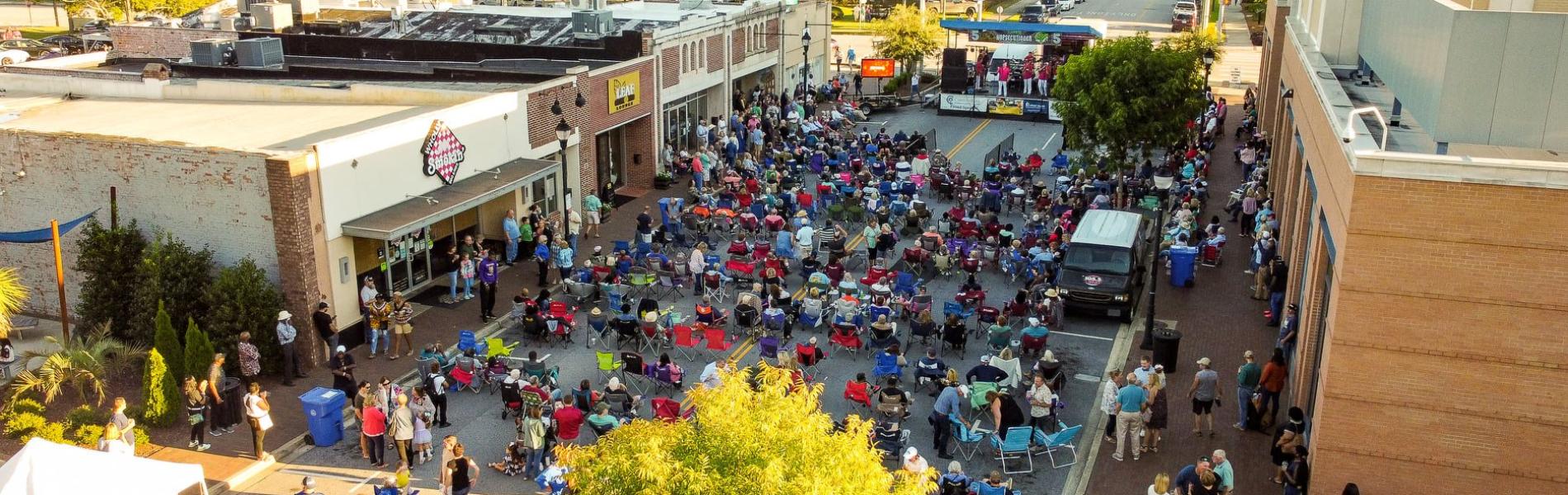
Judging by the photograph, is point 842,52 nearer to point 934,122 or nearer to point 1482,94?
point 934,122

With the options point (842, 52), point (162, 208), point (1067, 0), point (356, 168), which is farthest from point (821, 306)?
point (1067, 0)

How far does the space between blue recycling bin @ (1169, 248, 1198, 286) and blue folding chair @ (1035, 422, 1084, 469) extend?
28.9 ft

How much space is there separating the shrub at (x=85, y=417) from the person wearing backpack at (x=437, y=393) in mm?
4775

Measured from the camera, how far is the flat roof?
24922 mm

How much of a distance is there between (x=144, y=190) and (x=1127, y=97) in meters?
22.8

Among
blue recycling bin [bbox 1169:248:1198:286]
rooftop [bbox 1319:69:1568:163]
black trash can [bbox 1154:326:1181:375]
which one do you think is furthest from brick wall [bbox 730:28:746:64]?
black trash can [bbox 1154:326:1181:375]

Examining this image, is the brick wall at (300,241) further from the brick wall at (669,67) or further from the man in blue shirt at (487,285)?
the brick wall at (669,67)

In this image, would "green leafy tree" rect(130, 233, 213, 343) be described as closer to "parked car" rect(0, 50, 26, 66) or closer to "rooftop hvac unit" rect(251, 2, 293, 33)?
"rooftop hvac unit" rect(251, 2, 293, 33)

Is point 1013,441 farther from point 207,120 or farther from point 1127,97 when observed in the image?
point 207,120

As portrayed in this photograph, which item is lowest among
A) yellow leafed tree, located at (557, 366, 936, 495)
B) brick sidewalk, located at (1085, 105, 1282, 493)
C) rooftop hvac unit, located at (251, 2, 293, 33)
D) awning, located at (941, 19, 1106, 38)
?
brick sidewalk, located at (1085, 105, 1282, 493)

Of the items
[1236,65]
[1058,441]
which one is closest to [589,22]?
[1058,441]

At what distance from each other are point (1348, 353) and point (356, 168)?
658 inches

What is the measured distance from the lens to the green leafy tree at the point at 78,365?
20.6 meters

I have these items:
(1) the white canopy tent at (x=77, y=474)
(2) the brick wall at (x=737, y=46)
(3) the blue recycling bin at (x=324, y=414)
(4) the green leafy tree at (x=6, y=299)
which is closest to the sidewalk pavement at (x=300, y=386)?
(3) the blue recycling bin at (x=324, y=414)
